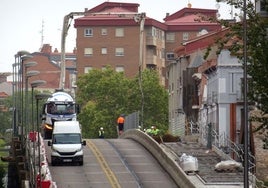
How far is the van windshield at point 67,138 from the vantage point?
251 feet

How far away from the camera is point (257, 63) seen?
164 ft

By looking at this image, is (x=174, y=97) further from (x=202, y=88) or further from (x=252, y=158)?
(x=252, y=158)

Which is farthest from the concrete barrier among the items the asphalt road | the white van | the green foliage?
the green foliage

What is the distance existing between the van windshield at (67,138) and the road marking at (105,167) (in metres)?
2.04

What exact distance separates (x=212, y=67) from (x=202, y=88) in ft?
43.3

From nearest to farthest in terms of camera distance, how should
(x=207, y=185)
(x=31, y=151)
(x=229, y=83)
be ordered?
(x=207, y=185) → (x=31, y=151) → (x=229, y=83)

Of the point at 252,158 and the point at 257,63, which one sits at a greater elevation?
the point at 257,63

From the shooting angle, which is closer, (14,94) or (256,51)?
(256,51)

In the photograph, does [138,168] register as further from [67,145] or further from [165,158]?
[67,145]

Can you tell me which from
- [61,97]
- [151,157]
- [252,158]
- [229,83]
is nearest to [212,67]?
[229,83]

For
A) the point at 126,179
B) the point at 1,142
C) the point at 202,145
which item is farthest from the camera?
the point at 1,142

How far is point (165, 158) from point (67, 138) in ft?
19.6

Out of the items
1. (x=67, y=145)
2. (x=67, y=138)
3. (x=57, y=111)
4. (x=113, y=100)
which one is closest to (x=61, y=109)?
(x=57, y=111)

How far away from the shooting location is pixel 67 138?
3024 inches
